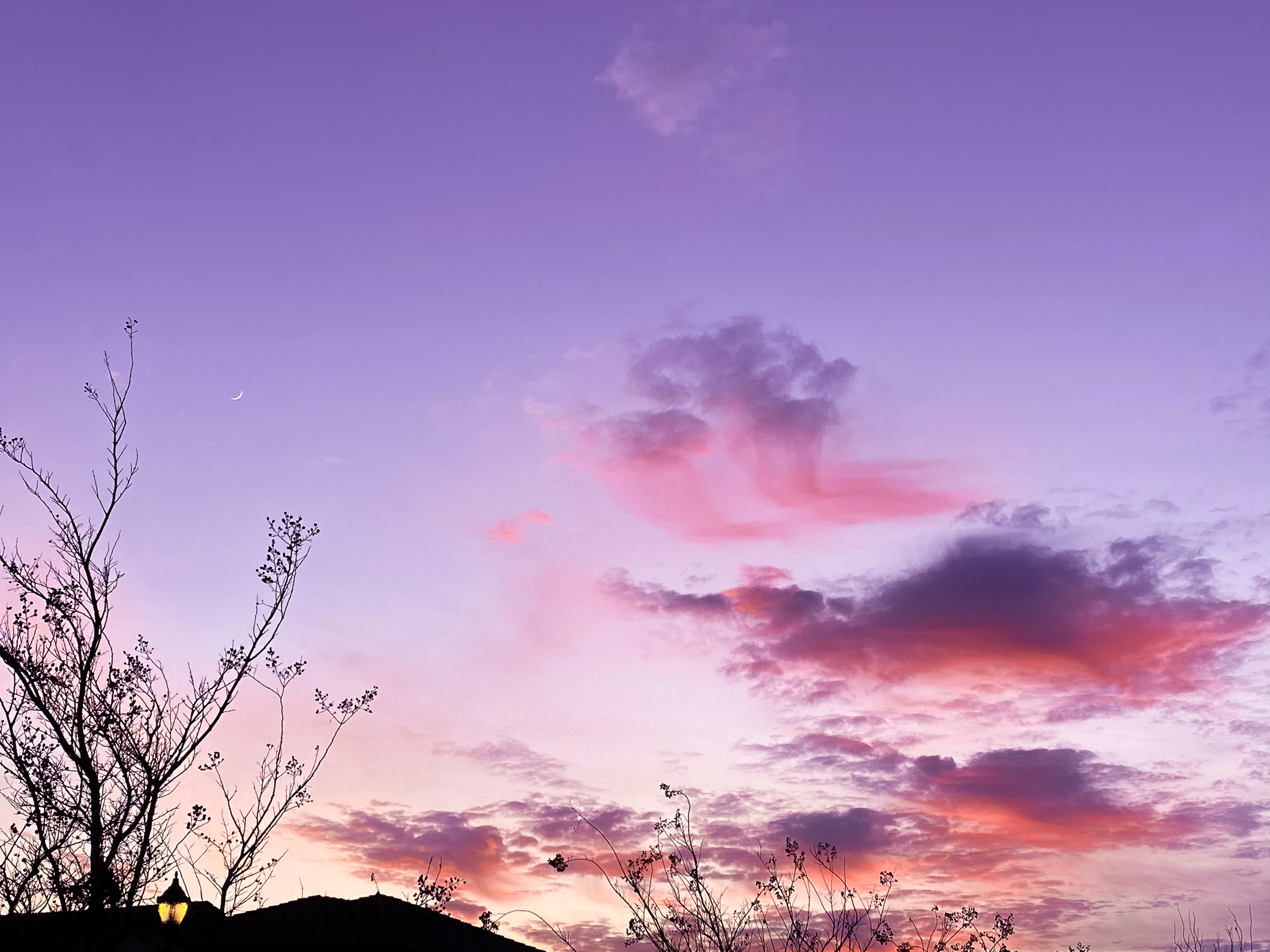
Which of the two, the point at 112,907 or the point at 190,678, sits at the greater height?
the point at 190,678

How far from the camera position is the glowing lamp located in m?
18.7

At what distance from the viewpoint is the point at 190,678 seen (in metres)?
16.1

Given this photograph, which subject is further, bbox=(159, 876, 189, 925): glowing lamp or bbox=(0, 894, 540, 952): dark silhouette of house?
bbox=(0, 894, 540, 952): dark silhouette of house

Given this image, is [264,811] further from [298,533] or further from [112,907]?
[298,533]

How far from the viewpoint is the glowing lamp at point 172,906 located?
18.7 m

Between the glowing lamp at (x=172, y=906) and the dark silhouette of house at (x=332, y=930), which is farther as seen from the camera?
the dark silhouette of house at (x=332, y=930)

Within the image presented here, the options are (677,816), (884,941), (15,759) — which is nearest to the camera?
(15,759)

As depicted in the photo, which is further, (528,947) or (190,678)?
(528,947)

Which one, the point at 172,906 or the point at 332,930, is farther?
the point at 332,930

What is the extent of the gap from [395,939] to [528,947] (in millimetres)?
9634

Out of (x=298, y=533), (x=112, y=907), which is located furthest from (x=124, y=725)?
(x=298, y=533)

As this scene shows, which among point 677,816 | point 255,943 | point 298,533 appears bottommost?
point 255,943

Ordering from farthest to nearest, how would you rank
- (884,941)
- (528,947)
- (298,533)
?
(528,947)
(884,941)
(298,533)

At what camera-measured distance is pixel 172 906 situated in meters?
18.7
